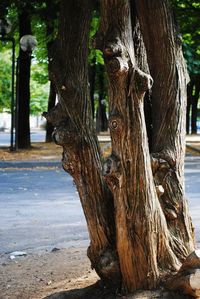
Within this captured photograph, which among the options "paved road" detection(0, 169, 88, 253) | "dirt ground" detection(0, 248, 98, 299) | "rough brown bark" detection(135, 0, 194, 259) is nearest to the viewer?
"rough brown bark" detection(135, 0, 194, 259)

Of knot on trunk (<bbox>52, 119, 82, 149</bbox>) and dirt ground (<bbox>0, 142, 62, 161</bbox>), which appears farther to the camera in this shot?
dirt ground (<bbox>0, 142, 62, 161</bbox>)

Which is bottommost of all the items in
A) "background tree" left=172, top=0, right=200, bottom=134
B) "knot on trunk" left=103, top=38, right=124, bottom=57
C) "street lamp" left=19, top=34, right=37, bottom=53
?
"knot on trunk" left=103, top=38, right=124, bottom=57

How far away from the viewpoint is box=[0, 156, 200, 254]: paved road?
728 cm

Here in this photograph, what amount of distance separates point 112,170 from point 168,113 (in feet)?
3.17

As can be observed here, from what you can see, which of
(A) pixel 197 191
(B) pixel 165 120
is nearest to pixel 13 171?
(A) pixel 197 191

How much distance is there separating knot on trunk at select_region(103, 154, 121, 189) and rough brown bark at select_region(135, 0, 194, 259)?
1.78ft

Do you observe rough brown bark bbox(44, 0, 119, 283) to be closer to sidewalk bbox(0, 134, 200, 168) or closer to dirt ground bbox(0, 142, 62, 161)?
sidewalk bbox(0, 134, 200, 168)

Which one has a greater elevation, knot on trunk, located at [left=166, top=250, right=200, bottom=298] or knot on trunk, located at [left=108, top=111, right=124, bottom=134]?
knot on trunk, located at [left=108, top=111, right=124, bottom=134]

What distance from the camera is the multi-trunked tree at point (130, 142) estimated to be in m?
4.05

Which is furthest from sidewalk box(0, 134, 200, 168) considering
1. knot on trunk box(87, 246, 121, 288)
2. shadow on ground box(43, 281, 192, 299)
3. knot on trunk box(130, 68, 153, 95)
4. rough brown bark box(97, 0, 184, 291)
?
knot on trunk box(130, 68, 153, 95)

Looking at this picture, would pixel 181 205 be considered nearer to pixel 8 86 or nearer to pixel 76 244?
pixel 76 244

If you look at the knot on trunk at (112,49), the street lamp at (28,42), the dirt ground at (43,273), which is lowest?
the dirt ground at (43,273)

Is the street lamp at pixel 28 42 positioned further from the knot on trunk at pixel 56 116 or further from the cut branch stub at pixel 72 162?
the cut branch stub at pixel 72 162

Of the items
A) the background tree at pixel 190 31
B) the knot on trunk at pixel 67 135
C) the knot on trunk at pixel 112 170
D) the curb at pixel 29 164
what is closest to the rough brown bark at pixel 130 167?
the knot on trunk at pixel 112 170
